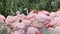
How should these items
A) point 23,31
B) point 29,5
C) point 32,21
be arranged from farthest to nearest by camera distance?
point 29,5
point 32,21
point 23,31

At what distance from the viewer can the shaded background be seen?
4.07 metres

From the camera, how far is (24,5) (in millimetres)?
4176

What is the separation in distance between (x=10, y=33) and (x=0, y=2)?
5.19 feet

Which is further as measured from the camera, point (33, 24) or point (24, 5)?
point (24, 5)

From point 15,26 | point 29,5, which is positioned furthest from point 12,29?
point 29,5

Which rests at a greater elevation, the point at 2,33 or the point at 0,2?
the point at 0,2

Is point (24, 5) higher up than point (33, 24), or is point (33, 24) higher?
point (24, 5)

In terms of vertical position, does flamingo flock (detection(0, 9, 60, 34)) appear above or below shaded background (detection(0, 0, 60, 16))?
below

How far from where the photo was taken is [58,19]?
288 cm

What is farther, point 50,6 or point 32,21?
point 50,6

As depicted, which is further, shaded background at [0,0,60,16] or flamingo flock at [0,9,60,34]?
shaded background at [0,0,60,16]

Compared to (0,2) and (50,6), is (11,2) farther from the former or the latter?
(50,6)

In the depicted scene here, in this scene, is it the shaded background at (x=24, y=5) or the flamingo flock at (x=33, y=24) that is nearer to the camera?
the flamingo flock at (x=33, y=24)

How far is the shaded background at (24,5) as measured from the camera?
4074 mm
